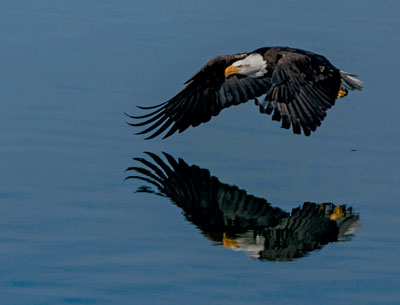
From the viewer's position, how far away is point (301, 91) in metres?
7.72

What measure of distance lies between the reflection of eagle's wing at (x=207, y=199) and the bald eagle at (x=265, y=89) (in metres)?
0.73

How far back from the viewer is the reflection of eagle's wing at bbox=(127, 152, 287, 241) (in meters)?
6.53

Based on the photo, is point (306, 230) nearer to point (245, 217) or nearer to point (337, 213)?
point (337, 213)

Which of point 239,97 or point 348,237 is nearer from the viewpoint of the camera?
point 348,237

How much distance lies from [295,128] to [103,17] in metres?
5.35

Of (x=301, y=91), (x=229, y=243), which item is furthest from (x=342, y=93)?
(x=229, y=243)

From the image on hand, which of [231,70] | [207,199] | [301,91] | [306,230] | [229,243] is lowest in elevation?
[229,243]

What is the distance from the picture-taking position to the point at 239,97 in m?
9.03

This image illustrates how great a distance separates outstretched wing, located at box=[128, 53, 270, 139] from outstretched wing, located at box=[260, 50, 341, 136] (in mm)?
901

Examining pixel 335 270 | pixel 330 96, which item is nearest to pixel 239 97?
pixel 330 96

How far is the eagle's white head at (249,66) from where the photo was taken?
8.55 meters

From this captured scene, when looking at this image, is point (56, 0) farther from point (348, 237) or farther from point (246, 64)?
point (348, 237)

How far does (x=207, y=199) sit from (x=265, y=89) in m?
2.27

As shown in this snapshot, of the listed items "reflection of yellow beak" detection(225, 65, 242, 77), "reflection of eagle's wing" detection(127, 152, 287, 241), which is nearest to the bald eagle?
"reflection of yellow beak" detection(225, 65, 242, 77)
